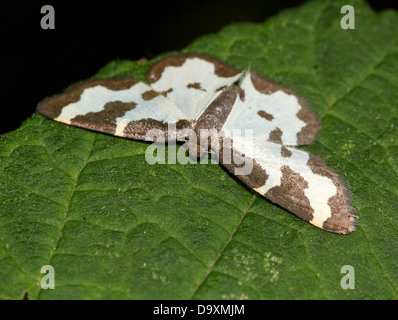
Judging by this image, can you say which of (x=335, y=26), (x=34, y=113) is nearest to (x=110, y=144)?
(x=34, y=113)

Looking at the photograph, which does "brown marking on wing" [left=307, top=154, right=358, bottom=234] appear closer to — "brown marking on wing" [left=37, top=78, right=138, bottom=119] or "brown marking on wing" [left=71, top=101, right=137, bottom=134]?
"brown marking on wing" [left=71, top=101, right=137, bottom=134]

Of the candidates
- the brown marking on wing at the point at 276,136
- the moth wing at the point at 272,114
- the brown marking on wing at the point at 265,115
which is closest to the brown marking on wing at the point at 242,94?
the moth wing at the point at 272,114

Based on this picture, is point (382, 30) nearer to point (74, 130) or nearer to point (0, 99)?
point (74, 130)
